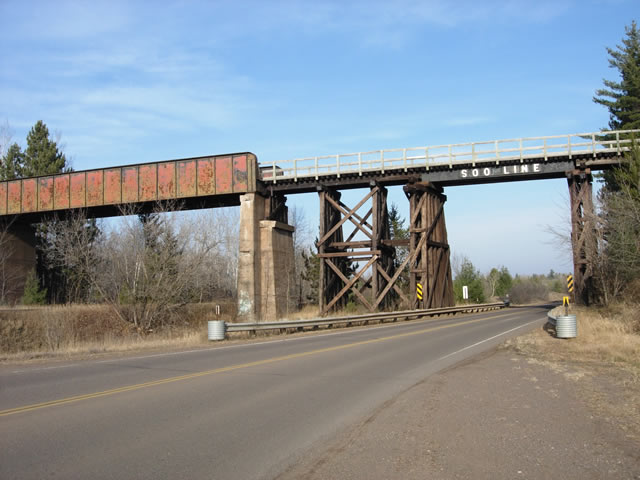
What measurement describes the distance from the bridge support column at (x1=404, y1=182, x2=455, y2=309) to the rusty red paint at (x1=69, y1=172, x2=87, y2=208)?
2163cm

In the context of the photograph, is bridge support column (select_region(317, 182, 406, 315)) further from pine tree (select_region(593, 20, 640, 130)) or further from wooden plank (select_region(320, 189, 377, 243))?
pine tree (select_region(593, 20, 640, 130))

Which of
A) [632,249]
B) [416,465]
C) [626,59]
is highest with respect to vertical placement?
[626,59]

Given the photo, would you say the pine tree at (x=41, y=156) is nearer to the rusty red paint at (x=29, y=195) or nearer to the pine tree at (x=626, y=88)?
the rusty red paint at (x=29, y=195)

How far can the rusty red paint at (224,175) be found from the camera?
1438 inches

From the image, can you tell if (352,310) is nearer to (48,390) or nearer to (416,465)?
(48,390)

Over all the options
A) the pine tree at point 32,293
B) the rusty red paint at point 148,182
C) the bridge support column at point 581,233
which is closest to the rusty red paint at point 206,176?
the rusty red paint at point 148,182

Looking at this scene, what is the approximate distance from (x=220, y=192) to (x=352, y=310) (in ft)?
37.0

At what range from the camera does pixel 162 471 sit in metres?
5.38

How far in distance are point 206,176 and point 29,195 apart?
13.5 m

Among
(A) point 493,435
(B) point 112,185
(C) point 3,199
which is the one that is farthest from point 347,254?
(A) point 493,435

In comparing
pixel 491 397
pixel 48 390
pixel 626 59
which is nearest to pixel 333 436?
pixel 491 397

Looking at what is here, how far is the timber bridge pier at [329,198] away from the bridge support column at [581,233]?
0.25 feet

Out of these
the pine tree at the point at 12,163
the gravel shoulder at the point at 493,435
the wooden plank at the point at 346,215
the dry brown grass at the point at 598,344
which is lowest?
the gravel shoulder at the point at 493,435

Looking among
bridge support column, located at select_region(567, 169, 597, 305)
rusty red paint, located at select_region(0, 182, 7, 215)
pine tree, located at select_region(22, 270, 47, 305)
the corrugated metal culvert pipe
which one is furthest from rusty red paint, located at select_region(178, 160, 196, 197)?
the corrugated metal culvert pipe
